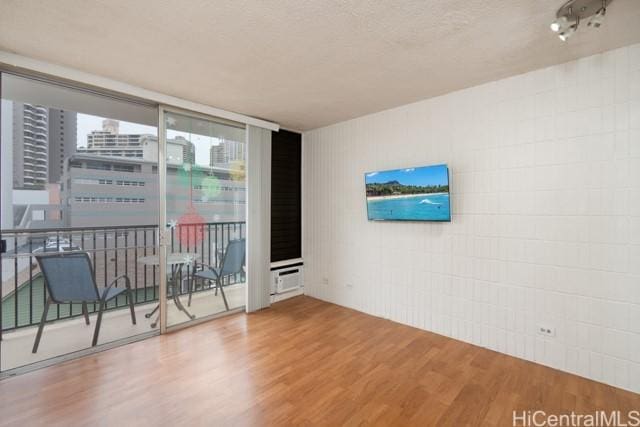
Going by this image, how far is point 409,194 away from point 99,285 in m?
3.64

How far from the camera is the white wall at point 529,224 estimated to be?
2.29m

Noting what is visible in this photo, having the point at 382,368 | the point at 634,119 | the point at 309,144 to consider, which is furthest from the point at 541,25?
the point at 309,144

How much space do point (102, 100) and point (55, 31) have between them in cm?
114

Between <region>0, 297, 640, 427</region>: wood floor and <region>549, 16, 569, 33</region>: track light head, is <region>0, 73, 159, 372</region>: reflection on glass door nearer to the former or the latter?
<region>0, 297, 640, 427</region>: wood floor

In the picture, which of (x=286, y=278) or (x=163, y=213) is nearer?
(x=163, y=213)

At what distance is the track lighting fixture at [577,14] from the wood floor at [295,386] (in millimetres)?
2586

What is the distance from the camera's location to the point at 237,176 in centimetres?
395

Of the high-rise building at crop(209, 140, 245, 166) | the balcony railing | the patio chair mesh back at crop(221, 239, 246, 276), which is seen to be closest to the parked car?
the balcony railing

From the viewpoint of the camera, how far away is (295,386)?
7.59ft

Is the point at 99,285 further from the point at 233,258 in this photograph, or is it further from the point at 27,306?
the point at 233,258

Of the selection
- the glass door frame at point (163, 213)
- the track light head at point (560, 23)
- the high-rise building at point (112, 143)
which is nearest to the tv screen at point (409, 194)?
the track light head at point (560, 23)

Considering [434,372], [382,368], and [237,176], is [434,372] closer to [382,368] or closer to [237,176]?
[382,368]

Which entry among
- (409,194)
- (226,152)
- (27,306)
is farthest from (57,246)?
(409,194)

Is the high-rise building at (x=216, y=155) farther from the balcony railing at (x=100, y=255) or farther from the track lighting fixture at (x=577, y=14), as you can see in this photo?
the track lighting fixture at (x=577, y=14)
